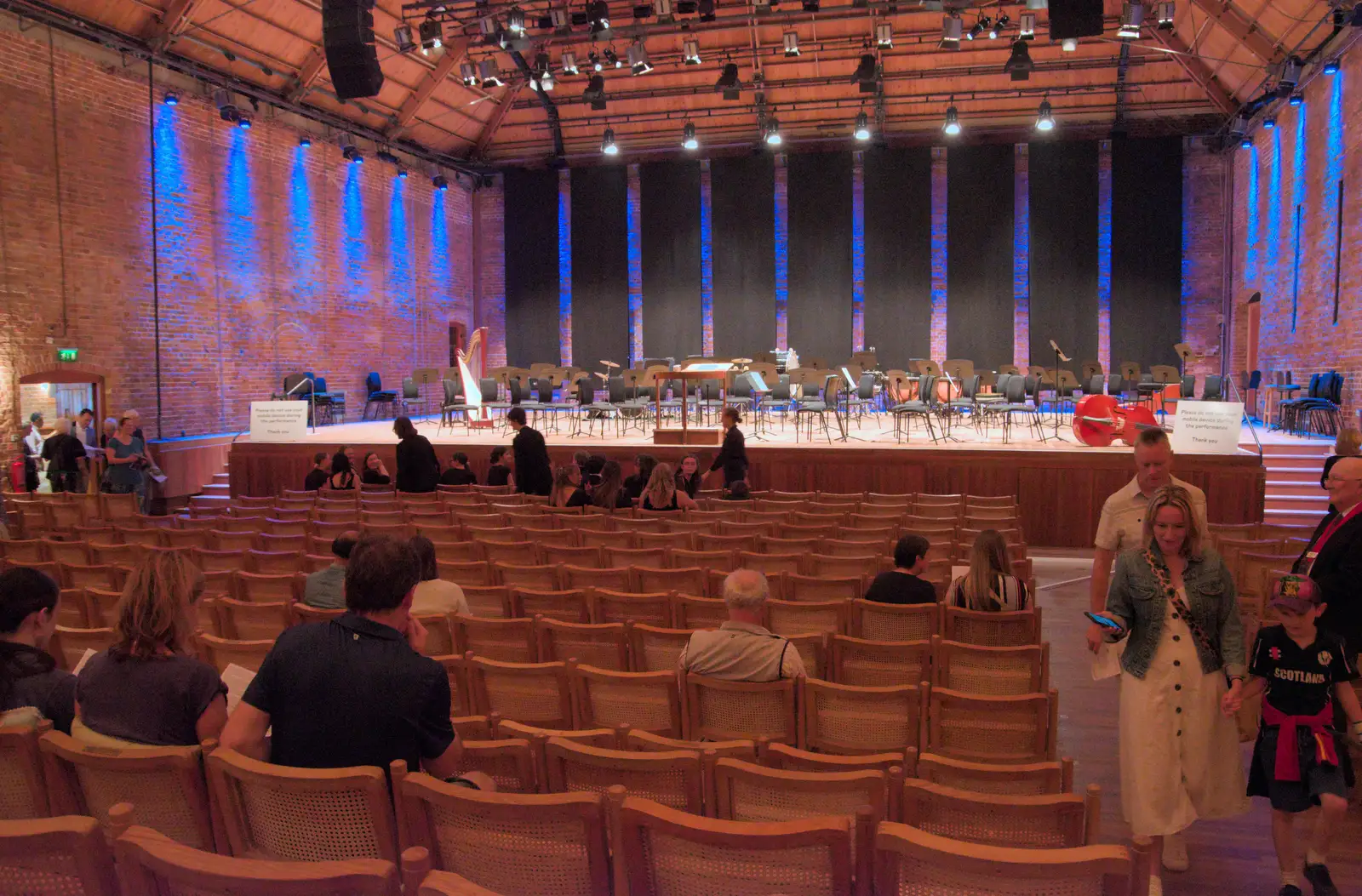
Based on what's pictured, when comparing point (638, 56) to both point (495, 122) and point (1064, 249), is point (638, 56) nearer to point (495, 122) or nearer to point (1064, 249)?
point (495, 122)

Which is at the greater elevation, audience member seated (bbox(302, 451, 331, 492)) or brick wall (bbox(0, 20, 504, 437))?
brick wall (bbox(0, 20, 504, 437))

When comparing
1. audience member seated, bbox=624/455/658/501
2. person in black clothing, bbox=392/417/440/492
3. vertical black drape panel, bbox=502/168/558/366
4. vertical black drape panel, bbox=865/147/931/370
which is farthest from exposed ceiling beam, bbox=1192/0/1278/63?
person in black clothing, bbox=392/417/440/492

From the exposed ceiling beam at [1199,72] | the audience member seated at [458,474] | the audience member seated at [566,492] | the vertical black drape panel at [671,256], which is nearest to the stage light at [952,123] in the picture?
the exposed ceiling beam at [1199,72]

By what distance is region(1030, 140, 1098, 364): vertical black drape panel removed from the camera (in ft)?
62.9

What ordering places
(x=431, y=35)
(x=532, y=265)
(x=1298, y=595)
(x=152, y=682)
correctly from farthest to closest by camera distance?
(x=532, y=265) → (x=431, y=35) → (x=1298, y=595) → (x=152, y=682)

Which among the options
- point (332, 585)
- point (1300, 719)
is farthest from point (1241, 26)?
point (332, 585)

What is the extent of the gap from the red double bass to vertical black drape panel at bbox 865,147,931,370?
8158mm

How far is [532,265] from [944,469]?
1400 cm

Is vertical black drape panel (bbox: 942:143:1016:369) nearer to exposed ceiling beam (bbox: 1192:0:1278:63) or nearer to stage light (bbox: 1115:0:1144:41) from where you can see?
exposed ceiling beam (bbox: 1192:0:1278:63)

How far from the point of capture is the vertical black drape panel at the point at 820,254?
20.3 metres

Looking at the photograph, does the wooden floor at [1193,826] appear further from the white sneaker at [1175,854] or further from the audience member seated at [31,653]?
the audience member seated at [31,653]

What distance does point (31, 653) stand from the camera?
103 inches

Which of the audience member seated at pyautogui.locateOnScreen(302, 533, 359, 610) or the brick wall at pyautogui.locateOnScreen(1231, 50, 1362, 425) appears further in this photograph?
the brick wall at pyautogui.locateOnScreen(1231, 50, 1362, 425)

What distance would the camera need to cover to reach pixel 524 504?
741 centimetres
